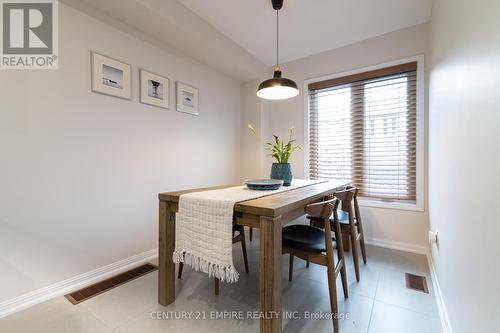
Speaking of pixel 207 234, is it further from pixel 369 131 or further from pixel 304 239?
pixel 369 131

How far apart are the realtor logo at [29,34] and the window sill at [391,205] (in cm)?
335

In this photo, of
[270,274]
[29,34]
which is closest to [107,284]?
[270,274]

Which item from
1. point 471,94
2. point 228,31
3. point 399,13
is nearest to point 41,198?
point 228,31

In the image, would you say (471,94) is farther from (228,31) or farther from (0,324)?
(0,324)

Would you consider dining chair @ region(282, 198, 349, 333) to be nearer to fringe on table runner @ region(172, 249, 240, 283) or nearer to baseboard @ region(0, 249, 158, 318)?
fringe on table runner @ region(172, 249, 240, 283)

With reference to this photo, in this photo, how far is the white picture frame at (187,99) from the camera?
2.61 meters

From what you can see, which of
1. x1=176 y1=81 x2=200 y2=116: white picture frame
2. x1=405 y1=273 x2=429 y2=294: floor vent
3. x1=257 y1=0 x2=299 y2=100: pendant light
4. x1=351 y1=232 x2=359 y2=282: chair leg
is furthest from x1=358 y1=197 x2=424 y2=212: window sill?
x1=176 y1=81 x2=200 y2=116: white picture frame

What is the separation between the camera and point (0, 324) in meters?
1.38

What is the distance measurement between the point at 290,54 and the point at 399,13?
1.28 meters

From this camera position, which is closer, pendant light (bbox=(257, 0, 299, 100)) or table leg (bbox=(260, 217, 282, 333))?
table leg (bbox=(260, 217, 282, 333))

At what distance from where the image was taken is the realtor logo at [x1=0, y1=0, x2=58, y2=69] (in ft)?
5.09

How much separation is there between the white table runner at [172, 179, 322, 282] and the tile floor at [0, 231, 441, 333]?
402 millimetres

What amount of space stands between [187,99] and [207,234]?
6.40 ft

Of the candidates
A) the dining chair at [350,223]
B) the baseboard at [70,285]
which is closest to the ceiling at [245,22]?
the dining chair at [350,223]
